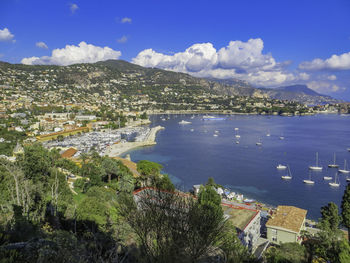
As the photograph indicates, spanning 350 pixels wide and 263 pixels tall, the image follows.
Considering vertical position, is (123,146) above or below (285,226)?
below

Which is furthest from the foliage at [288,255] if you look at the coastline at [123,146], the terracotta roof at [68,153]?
the coastline at [123,146]

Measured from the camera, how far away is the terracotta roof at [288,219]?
29.7 feet

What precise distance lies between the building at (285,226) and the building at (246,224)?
497mm

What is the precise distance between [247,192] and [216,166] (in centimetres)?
627

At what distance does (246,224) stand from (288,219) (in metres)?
1.90

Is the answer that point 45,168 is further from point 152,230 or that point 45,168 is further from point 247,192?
point 247,192

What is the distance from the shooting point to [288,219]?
31.1 ft

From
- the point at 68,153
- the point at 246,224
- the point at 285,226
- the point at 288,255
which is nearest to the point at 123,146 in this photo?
the point at 68,153

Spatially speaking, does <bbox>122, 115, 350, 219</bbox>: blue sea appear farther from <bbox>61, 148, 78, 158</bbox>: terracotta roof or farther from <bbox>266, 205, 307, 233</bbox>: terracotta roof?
<bbox>61, 148, 78, 158</bbox>: terracotta roof

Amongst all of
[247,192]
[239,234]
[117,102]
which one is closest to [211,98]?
[117,102]

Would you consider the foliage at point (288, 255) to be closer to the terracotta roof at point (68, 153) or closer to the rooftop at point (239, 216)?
the rooftop at point (239, 216)

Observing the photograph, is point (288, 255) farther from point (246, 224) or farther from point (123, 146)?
point (123, 146)

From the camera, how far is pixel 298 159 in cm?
2455

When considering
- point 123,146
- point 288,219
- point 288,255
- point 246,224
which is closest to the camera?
point 288,255
